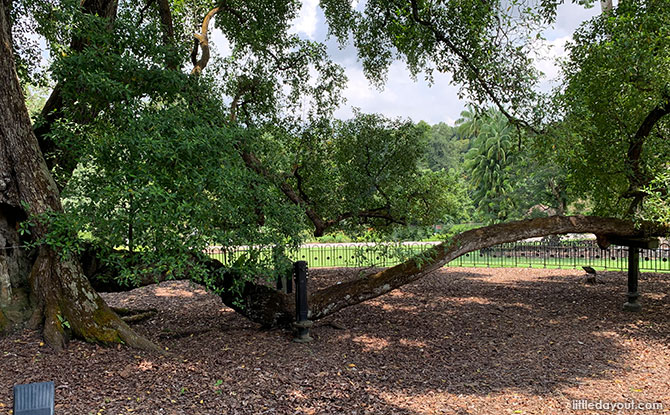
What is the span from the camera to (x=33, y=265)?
5.66 meters

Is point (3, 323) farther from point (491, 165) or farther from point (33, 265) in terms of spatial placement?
point (491, 165)

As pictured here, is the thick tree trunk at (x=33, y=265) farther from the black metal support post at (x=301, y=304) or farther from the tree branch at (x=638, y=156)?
the tree branch at (x=638, y=156)

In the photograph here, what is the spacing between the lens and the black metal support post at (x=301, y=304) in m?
6.84

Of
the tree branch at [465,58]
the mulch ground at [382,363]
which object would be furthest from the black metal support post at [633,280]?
the tree branch at [465,58]

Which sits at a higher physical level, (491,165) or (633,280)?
(491,165)

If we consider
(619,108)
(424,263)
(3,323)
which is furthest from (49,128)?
(619,108)

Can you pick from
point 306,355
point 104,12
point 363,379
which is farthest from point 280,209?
point 104,12

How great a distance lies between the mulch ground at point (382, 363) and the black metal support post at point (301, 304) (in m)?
0.22

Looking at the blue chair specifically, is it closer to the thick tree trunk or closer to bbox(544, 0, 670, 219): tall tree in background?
the thick tree trunk

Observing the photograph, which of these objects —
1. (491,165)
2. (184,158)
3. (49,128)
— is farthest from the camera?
(491,165)

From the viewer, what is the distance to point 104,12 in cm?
680

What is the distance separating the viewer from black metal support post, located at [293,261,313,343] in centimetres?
684

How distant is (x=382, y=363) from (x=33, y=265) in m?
4.79

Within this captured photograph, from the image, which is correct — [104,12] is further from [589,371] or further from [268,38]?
[589,371]
